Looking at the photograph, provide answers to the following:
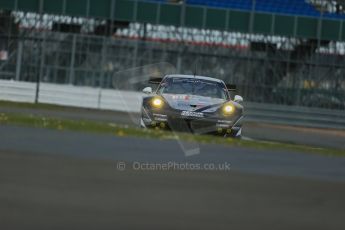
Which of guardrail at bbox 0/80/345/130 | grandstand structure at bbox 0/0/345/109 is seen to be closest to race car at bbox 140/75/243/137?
guardrail at bbox 0/80/345/130

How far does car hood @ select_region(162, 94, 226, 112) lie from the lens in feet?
38.6

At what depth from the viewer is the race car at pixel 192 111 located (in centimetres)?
1181

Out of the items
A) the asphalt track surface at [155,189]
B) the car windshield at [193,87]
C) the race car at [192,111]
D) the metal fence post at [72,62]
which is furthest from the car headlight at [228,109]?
the metal fence post at [72,62]

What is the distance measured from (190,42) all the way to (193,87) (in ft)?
84.0

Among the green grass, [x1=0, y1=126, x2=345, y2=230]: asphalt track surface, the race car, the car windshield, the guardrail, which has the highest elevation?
the car windshield

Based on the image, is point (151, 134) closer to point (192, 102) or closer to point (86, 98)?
point (192, 102)

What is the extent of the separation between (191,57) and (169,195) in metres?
30.1

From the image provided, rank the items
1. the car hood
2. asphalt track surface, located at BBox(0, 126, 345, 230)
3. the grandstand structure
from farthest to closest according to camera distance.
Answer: the grandstand structure < the car hood < asphalt track surface, located at BBox(0, 126, 345, 230)

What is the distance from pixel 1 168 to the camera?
8.56 meters

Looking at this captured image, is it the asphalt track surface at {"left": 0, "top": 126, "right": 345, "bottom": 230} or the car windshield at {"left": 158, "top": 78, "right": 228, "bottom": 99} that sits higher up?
the car windshield at {"left": 158, "top": 78, "right": 228, "bottom": 99}

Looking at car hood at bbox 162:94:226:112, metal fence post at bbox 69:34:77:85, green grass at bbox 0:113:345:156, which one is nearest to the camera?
car hood at bbox 162:94:226:112

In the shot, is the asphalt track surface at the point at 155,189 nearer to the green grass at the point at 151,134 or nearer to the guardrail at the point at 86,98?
the green grass at the point at 151,134

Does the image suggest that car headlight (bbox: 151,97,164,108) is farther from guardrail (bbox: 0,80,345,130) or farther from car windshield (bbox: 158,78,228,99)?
guardrail (bbox: 0,80,345,130)

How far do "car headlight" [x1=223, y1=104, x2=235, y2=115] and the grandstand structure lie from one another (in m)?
24.7
